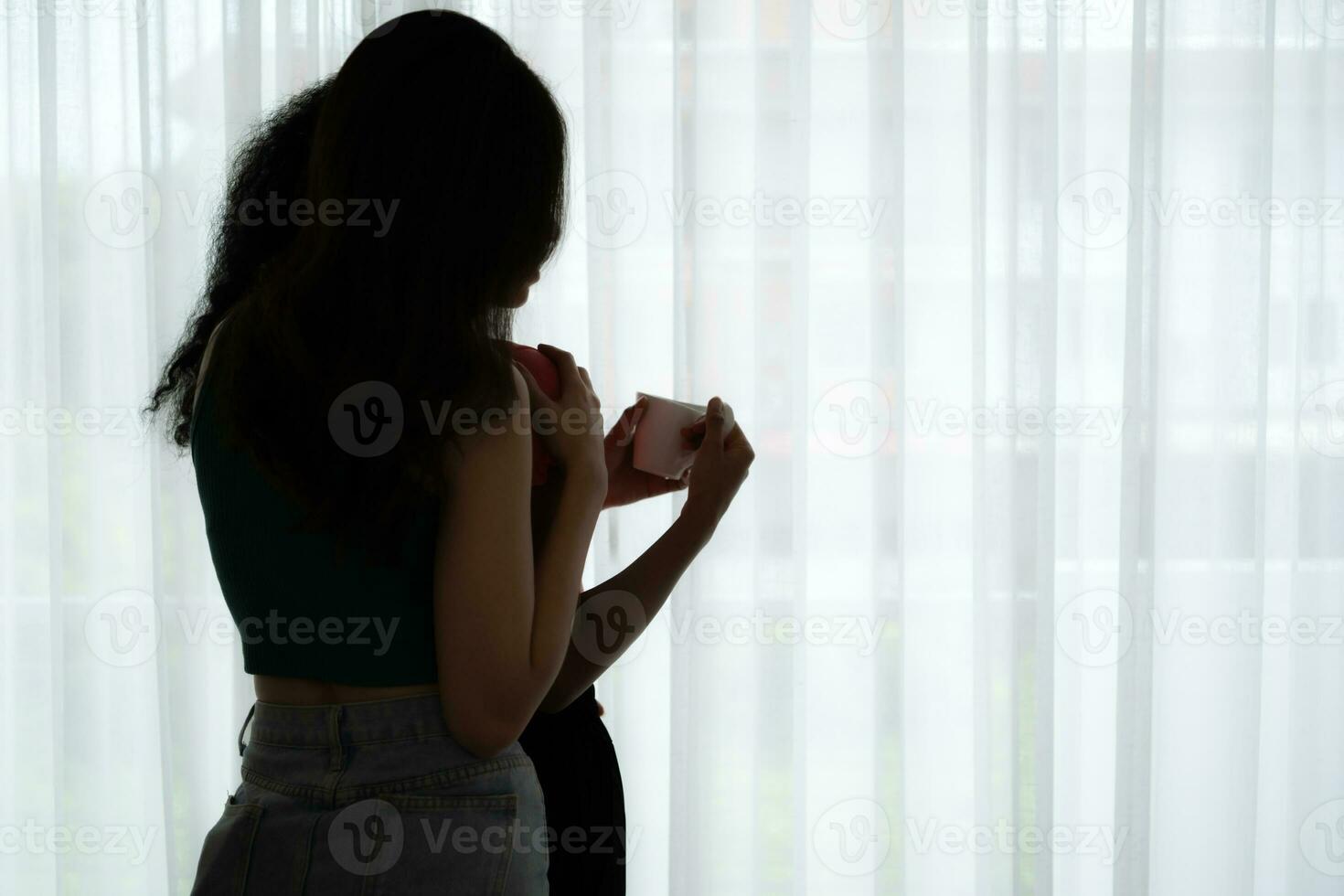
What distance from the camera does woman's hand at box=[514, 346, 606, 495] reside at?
31.7 inches

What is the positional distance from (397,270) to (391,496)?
0.16 m

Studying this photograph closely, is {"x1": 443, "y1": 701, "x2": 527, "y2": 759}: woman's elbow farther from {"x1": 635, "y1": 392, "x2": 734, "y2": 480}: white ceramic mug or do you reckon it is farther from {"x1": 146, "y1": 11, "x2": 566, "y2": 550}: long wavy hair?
{"x1": 635, "y1": 392, "x2": 734, "y2": 480}: white ceramic mug

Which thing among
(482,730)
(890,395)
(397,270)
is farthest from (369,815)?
(890,395)

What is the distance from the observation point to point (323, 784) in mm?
714

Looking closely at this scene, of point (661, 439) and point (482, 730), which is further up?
point (661, 439)

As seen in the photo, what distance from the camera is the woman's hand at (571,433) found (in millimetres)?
804

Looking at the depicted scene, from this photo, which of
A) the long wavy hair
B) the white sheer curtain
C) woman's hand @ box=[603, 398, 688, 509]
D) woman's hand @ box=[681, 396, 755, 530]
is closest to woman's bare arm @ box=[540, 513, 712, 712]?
woman's hand @ box=[681, 396, 755, 530]

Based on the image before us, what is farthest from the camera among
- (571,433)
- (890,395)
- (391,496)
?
(890,395)

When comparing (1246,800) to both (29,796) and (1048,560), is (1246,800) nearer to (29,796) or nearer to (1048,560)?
(1048,560)

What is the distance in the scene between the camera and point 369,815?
71 centimetres

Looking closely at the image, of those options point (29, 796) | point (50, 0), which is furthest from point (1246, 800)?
point (50, 0)

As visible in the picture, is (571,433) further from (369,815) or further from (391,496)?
(369,815)

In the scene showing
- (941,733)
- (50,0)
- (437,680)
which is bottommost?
(941,733)

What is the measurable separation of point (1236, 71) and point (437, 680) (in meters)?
1.75
